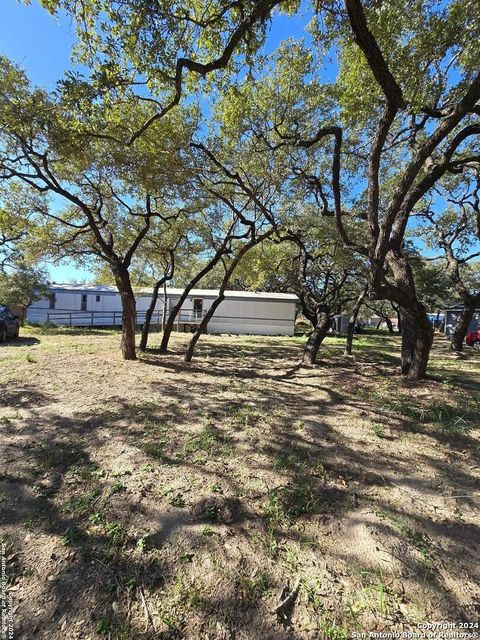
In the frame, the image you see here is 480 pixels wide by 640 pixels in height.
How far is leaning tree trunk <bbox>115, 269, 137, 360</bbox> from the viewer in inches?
302

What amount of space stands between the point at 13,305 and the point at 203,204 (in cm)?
1413

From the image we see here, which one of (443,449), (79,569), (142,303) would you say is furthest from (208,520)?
(142,303)

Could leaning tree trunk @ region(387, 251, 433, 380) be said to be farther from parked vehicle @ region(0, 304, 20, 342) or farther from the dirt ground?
parked vehicle @ region(0, 304, 20, 342)

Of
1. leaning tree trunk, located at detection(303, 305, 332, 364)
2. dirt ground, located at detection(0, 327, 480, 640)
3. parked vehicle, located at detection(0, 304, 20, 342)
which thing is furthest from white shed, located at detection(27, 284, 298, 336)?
dirt ground, located at detection(0, 327, 480, 640)

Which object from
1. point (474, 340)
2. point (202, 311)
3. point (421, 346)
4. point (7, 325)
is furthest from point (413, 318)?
point (202, 311)

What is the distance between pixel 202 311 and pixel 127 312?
13224mm

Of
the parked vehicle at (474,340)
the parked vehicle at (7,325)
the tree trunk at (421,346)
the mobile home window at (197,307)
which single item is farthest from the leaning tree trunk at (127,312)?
the parked vehicle at (474,340)

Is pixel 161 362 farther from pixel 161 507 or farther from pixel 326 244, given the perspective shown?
pixel 326 244

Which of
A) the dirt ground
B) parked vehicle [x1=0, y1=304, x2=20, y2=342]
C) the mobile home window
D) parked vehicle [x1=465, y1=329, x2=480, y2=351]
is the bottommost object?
the dirt ground

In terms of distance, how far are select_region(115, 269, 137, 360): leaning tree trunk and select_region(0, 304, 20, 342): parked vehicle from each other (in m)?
5.87

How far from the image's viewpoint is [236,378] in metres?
6.70

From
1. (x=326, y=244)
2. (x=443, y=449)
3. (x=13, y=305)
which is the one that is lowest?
(x=443, y=449)

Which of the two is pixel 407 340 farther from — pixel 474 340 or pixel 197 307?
pixel 197 307

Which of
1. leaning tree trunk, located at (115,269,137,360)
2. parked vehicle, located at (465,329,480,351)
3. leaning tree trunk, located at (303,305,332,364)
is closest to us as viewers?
leaning tree trunk, located at (115,269,137,360)
